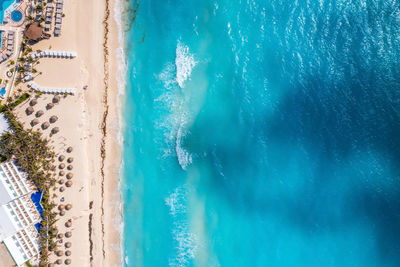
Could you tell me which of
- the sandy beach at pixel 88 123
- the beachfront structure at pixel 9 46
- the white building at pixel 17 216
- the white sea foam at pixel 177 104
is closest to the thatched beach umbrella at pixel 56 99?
the sandy beach at pixel 88 123

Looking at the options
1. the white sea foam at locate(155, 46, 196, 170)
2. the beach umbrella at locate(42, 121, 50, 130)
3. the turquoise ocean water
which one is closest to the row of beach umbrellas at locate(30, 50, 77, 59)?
the turquoise ocean water

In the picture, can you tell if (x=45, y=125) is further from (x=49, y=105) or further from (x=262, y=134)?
(x=262, y=134)

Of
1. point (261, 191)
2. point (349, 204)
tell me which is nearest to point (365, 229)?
point (349, 204)

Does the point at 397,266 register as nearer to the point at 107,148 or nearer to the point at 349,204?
the point at 349,204

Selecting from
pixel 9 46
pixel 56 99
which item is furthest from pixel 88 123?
pixel 9 46

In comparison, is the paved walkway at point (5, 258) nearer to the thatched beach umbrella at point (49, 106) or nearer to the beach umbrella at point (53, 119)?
the beach umbrella at point (53, 119)

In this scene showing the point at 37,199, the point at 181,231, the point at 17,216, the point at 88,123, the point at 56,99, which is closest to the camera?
the point at 17,216
